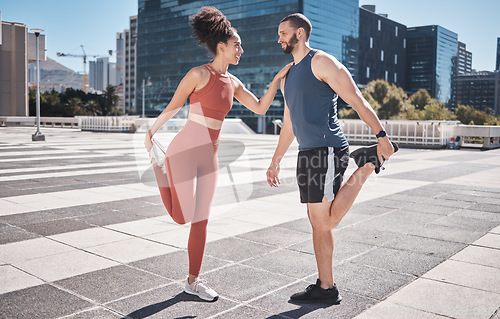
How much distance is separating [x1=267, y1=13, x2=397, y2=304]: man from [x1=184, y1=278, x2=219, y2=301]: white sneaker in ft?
1.87

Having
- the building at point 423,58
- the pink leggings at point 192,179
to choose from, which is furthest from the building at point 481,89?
the pink leggings at point 192,179

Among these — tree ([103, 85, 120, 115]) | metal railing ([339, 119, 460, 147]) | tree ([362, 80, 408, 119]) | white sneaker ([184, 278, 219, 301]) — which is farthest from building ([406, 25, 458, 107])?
white sneaker ([184, 278, 219, 301])

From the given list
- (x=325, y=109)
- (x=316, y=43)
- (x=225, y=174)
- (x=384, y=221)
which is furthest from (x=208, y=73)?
(x=316, y=43)

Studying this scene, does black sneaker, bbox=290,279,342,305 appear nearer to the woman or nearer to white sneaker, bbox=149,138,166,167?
the woman

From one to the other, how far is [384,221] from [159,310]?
367 cm

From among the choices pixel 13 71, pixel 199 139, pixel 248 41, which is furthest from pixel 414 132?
pixel 248 41

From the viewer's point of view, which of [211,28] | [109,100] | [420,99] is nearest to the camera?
[211,28]

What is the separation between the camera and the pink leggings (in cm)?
333

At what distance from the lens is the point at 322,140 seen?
319 centimetres

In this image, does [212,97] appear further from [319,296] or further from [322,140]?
[319,296]

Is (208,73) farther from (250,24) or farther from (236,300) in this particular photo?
(250,24)

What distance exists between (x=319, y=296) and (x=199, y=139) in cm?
142

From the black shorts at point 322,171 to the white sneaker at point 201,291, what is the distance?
95cm

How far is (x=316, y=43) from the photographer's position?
293 ft
